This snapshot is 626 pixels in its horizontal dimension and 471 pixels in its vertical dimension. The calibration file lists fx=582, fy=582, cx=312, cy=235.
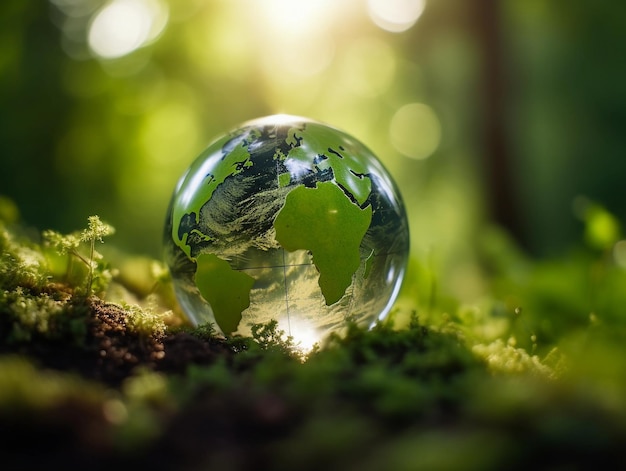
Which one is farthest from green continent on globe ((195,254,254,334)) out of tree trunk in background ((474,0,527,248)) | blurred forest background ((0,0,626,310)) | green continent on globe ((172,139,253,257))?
tree trunk in background ((474,0,527,248))

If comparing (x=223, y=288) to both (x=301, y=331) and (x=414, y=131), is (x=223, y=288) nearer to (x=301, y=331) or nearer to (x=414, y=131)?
(x=301, y=331)

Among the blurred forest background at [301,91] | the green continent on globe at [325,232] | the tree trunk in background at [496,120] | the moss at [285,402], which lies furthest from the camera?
the blurred forest background at [301,91]

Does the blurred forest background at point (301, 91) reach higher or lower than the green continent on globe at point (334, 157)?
higher

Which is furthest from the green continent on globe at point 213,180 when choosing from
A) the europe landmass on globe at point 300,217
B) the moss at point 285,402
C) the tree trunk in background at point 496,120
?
the tree trunk in background at point 496,120

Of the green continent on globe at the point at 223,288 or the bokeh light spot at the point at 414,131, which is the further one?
the bokeh light spot at the point at 414,131

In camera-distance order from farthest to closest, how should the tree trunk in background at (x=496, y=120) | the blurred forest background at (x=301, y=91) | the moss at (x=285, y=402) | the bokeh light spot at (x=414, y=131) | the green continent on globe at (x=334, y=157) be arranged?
the bokeh light spot at (x=414, y=131)
the blurred forest background at (x=301, y=91)
the tree trunk in background at (x=496, y=120)
the green continent on globe at (x=334, y=157)
the moss at (x=285, y=402)

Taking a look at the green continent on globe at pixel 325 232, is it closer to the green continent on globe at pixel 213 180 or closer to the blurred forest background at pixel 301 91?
the green continent on globe at pixel 213 180
